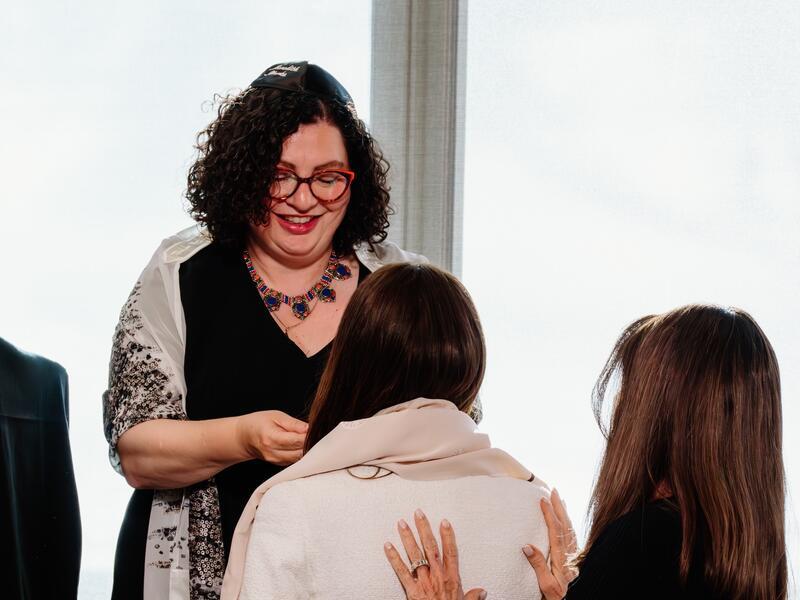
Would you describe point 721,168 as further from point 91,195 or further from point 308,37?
point 91,195

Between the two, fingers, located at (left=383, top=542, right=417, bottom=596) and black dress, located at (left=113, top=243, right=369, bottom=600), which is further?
black dress, located at (left=113, top=243, right=369, bottom=600)

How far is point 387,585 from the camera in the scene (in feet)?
4.32

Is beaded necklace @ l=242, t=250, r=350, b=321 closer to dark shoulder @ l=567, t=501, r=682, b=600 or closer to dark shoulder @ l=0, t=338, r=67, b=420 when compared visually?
dark shoulder @ l=0, t=338, r=67, b=420

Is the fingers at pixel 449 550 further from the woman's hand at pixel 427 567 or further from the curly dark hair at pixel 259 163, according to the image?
the curly dark hair at pixel 259 163

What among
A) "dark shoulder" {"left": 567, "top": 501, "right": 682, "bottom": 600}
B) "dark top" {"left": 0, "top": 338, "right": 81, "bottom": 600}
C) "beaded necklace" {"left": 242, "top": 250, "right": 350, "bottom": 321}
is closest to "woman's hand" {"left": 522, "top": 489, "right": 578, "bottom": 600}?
"dark shoulder" {"left": 567, "top": 501, "right": 682, "bottom": 600}

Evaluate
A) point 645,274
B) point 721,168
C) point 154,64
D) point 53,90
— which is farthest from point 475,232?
point 53,90

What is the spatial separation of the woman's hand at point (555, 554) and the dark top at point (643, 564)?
0.12m

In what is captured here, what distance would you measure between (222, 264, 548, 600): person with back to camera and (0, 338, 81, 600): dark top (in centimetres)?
36

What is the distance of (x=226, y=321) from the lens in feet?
5.73

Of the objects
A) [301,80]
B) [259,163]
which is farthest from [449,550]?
[301,80]

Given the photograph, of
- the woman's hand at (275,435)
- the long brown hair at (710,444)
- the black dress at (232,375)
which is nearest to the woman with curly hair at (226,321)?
the black dress at (232,375)

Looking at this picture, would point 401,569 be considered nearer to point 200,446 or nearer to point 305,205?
point 200,446

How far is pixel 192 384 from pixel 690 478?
827 mm

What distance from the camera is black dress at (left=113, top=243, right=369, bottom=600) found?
5.63 ft
